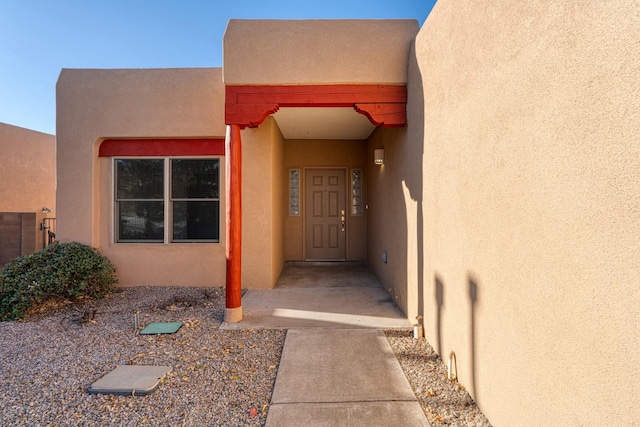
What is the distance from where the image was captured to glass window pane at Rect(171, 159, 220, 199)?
5695 millimetres

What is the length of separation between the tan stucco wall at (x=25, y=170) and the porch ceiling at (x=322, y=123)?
27.6ft

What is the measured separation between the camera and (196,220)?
224 inches

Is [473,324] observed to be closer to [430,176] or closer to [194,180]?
[430,176]

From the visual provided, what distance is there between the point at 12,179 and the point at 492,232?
13.4 m

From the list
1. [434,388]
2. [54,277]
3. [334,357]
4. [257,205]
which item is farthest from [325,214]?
[434,388]

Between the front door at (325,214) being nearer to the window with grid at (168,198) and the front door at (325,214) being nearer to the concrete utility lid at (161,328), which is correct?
the window with grid at (168,198)

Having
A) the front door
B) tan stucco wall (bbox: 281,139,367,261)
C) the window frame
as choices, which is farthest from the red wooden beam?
the front door

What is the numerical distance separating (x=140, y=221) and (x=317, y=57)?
4092 mm

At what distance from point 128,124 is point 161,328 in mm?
3567

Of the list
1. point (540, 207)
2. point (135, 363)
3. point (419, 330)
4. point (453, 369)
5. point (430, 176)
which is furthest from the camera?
point (419, 330)

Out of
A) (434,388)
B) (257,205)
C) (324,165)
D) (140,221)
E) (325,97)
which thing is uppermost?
(325,97)

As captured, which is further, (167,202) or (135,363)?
(167,202)

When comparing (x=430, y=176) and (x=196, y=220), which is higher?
(x=430, y=176)

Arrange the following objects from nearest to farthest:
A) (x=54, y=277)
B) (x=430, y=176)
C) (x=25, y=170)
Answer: (x=430, y=176) → (x=54, y=277) → (x=25, y=170)
